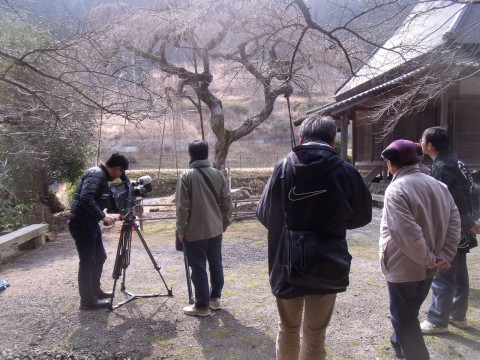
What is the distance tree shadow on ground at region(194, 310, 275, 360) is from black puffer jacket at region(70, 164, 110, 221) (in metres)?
1.37

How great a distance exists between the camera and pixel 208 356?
3027 millimetres

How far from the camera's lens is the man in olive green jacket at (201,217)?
141 inches

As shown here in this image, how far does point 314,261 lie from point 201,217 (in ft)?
5.63

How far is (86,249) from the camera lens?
3838 mm

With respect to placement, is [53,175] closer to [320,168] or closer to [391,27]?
[391,27]

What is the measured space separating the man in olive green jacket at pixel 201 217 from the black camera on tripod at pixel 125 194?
0.64 metres

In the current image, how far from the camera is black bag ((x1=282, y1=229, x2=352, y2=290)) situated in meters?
2.04

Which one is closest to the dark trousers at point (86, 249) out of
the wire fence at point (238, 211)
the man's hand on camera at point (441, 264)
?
the man's hand on camera at point (441, 264)

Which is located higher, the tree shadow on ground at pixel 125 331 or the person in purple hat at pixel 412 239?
the person in purple hat at pixel 412 239

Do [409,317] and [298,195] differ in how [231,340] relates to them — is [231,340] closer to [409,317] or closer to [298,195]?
[409,317]

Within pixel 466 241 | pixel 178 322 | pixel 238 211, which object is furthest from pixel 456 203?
pixel 238 211

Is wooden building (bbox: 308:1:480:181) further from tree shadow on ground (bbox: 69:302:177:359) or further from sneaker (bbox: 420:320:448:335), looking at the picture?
tree shadow on ground (bbox: 69:302:177:359)

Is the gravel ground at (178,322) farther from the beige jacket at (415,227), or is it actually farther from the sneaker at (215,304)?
the beige jacket at (415,227)

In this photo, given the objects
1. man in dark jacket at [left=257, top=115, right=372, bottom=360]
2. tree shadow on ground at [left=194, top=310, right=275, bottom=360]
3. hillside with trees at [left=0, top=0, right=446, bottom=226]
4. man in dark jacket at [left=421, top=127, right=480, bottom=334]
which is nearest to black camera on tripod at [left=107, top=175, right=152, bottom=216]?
hillside with trees at [left=0, top=0, right=446, bottom=226]
